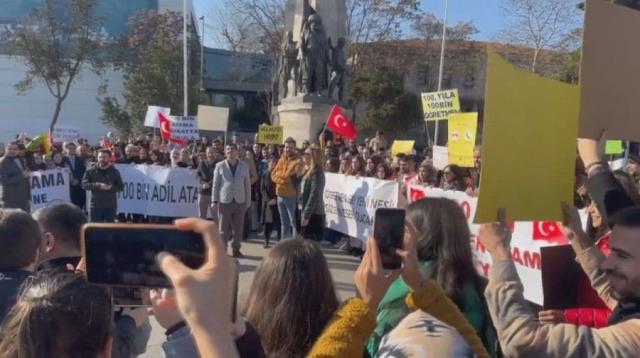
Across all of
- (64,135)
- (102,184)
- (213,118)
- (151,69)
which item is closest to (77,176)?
(102,184)

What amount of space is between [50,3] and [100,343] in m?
47.6

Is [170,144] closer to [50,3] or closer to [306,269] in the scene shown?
[306,269]

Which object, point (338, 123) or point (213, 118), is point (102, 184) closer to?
point (338, 123)

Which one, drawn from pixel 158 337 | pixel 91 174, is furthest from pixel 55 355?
pixel 91 174

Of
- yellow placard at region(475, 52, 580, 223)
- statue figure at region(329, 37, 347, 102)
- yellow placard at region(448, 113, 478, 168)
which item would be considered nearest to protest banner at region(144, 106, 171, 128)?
statue figure at region(329, 37, 347, 102)

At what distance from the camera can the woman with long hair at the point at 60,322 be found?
65.7 inches

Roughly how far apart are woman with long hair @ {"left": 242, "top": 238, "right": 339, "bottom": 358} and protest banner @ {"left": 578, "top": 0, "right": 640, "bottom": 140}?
3.78 ft

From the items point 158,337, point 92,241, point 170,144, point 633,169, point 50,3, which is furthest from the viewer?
point 50,3

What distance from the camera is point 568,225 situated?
2.74 metres

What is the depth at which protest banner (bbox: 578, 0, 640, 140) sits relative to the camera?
259 cm

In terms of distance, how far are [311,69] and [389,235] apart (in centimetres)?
1937

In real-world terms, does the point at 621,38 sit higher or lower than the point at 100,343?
higher

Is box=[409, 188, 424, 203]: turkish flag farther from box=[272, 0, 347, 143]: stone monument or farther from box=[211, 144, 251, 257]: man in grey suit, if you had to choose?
box=[272, 0, 347, 143]: stone monument

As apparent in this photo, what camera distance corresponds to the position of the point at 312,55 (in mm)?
21266
